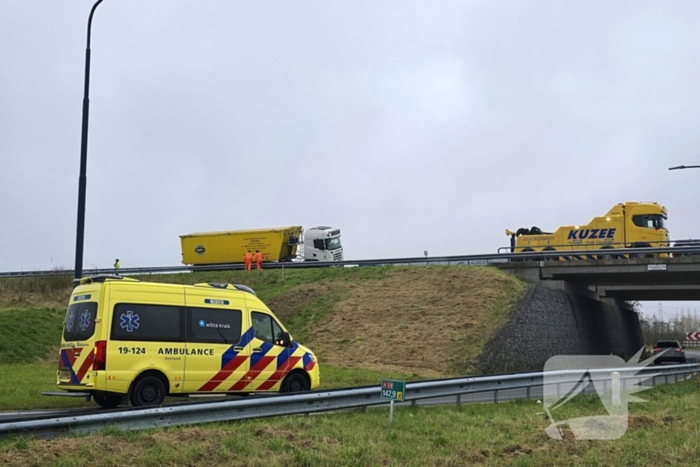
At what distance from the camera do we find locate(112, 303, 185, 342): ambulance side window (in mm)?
12812

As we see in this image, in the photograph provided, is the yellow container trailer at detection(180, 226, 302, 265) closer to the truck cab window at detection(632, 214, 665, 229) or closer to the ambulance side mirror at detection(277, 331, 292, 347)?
the truck cab window at detection(632, 214, 665, 229)

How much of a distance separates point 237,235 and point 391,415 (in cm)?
3718

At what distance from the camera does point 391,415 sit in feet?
35.1

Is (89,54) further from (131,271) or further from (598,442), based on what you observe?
(131,271)

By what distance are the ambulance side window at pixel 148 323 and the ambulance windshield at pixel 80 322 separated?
0.41 metres

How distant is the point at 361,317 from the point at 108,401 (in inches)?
687

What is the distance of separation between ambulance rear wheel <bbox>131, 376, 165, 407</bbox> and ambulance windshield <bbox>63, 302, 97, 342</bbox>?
1.25 meters

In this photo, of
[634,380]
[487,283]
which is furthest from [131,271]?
[634,380]

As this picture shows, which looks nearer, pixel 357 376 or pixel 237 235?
pixel 357 376

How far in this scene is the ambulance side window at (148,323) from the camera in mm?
12812

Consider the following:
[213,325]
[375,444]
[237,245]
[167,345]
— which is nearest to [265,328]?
[213,325]

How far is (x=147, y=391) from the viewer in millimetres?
12875

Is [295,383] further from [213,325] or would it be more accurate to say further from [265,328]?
[213,325]

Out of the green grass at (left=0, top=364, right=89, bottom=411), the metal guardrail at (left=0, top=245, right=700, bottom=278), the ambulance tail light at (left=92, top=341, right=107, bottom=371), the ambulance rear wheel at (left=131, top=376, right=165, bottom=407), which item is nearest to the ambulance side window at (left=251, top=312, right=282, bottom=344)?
the ambulance rear wheel at (left=131, top=376, right=165, bottom=407)
